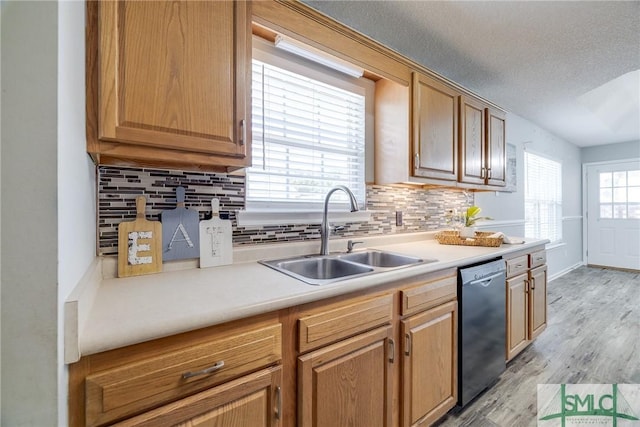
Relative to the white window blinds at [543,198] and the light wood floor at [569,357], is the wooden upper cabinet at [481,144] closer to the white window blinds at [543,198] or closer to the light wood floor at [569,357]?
the light wood floor at [569,357]

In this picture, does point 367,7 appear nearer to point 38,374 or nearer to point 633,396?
point 38,374

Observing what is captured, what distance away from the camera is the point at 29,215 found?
1.90 feet

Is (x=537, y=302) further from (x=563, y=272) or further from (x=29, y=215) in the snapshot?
(x=563, y=272)

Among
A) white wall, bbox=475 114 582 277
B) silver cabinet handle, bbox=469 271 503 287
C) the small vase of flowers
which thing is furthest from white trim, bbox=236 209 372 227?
white wall, bbox=475 114 582 277

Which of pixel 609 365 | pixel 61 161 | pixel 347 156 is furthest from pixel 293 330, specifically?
pixel 609 365

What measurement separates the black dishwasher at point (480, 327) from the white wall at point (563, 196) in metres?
1.66

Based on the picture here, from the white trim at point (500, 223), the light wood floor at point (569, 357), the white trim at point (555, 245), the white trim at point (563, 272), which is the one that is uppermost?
the white trim at point (500, 223)

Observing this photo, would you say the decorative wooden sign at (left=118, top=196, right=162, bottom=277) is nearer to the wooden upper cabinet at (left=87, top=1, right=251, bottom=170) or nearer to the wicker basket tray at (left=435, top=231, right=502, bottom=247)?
the wooden upper cabinet at (left=87, top=1, right=251, bottom=170)

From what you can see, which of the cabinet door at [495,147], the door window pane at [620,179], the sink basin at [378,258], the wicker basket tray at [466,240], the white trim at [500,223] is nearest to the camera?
the sink basin at [378,258]

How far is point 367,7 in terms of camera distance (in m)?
1.67

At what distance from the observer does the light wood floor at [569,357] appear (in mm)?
1732

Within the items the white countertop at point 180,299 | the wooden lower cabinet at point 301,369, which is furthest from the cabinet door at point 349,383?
the white countertop at point 180,299

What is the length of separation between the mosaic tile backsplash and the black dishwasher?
2.38ft

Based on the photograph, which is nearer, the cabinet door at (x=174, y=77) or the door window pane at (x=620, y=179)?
the cabinet door at (x=174, y=77)
